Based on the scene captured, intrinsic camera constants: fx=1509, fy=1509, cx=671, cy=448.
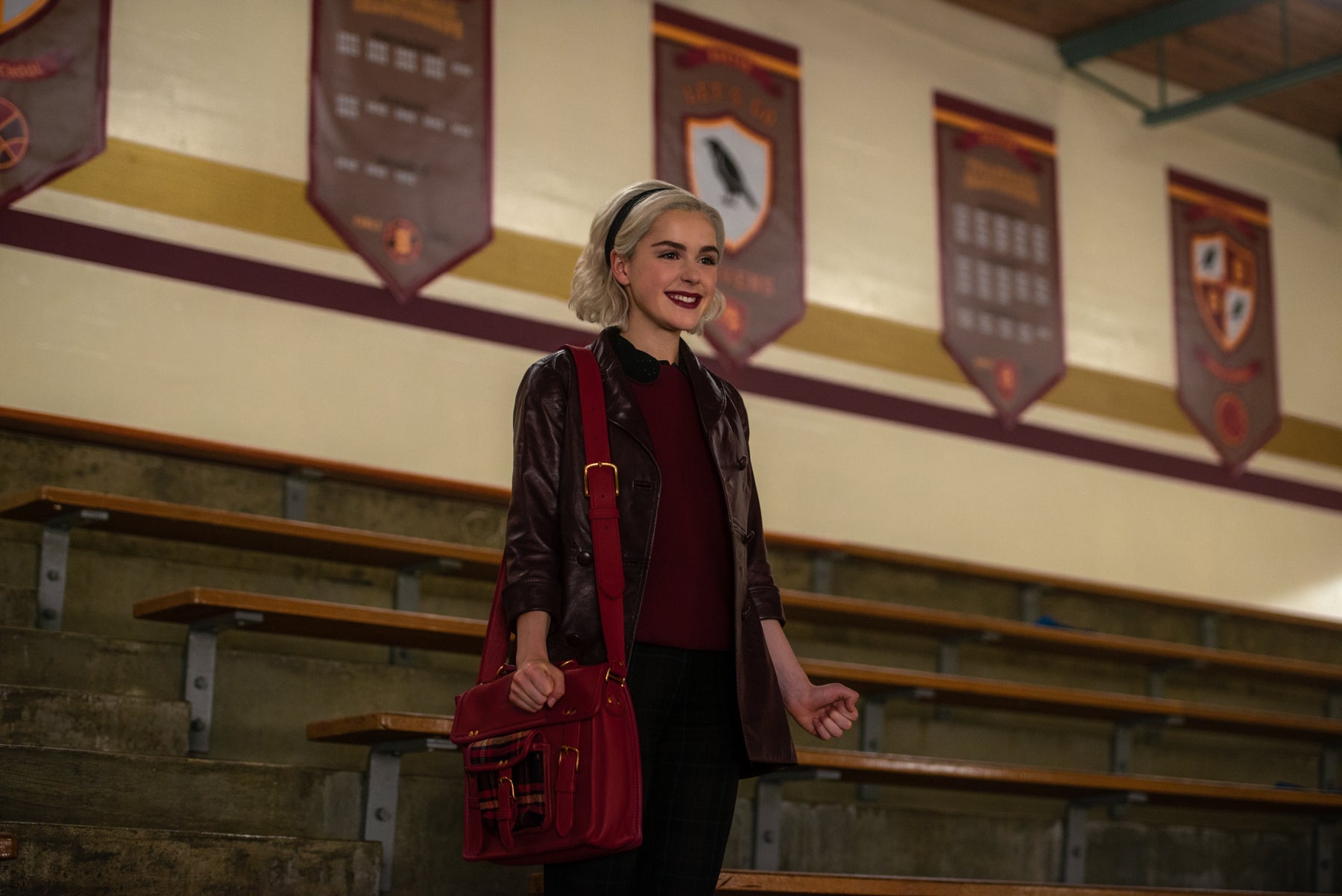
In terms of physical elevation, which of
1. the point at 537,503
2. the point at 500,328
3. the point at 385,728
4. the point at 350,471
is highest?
the point at 500,328

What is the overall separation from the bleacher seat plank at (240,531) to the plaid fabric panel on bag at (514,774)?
1616 mm

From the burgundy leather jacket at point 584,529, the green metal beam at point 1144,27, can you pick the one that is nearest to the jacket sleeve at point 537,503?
the burgundy leather jacket at point 584,529

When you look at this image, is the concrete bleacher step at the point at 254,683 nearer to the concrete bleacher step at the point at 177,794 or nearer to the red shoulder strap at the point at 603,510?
the concrete bleacher step at the point at 177,794

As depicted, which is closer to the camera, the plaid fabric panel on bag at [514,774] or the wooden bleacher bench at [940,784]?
the plaid fabric panel on bag at [514,774]

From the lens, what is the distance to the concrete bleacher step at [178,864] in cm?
212

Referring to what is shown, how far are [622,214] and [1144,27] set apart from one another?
15.0 feet

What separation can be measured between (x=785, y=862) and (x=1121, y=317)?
3262 mm

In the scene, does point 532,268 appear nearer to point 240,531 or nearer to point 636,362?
point 240,531

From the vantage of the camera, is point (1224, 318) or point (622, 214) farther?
point (1224, 318)

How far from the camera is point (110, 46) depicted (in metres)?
3.92

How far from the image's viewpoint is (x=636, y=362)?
5.41 ft

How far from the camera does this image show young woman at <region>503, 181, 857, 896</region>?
4.93 ft

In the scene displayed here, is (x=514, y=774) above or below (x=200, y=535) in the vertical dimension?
below

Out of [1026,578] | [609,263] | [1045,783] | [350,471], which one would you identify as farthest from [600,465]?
[1026,578]
